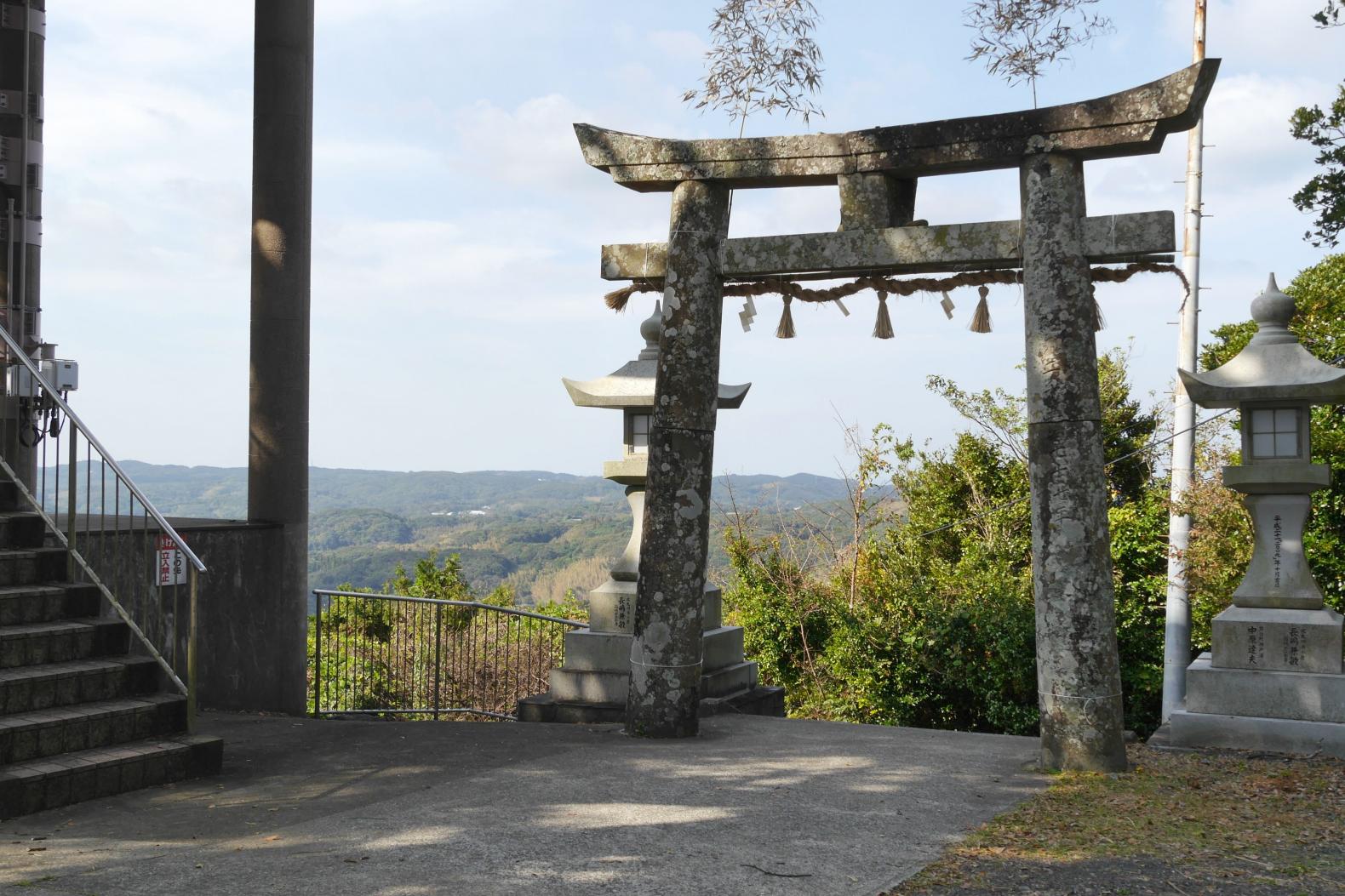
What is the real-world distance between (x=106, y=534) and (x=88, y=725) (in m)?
2.73

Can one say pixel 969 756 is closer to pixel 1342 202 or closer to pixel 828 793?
pixel 828 793

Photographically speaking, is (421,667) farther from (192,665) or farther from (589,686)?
(192,665)

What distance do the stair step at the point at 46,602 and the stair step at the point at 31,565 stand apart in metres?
0.06

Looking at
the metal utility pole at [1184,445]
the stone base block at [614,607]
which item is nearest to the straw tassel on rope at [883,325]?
the stone base block at [614,607]

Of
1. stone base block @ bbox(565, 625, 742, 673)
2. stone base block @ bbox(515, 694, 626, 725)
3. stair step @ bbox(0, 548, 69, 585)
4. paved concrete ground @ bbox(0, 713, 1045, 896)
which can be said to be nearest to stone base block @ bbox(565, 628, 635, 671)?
stone base block @ bbox(565, 625, 742, 673)

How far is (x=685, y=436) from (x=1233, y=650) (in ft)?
13.8

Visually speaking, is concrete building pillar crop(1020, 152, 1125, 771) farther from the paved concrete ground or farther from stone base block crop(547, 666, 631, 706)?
stone base block crop(547, 666, 631, 706)

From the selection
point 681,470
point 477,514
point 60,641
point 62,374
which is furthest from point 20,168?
point 477,514

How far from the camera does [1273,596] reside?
326 inches

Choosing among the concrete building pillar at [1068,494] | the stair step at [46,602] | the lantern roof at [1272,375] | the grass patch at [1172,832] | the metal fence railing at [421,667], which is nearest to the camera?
the grass patch at [1172,832]

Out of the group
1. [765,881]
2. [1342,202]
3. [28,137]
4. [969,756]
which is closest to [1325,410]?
[1342,202]

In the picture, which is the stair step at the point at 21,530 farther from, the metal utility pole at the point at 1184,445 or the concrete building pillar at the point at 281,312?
the metal utility pole at the point at 1184,445

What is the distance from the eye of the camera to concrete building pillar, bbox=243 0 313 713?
10.3 meters

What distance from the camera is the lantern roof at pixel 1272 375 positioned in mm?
8312
